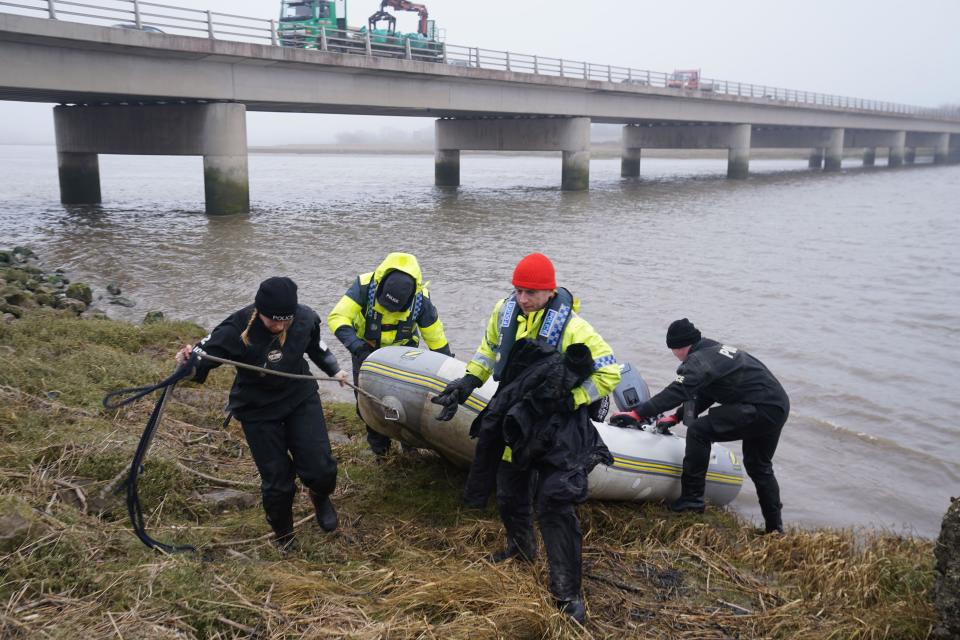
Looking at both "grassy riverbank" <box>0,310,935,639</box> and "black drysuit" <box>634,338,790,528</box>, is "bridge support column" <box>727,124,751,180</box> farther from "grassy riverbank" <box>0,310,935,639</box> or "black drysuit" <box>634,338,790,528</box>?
"grassy riverbank" <box>0,310,935,639</box>

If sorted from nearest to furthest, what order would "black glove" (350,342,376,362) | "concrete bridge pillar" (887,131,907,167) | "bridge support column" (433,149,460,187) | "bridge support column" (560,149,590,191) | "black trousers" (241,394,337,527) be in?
"black trousers" (241,394,337,527), "black glove" (350,342,376,362), "bridge support column" (560,149,590,191), "bridge support column" (433,149,460,187), "concrete bridge pillar" (887,131,907,167)

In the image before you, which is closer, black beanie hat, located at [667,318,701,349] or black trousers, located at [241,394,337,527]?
black trousers, located at [241,394,337,527]

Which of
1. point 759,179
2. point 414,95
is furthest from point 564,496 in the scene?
point 759,179

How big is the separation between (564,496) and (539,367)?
2.12 ft

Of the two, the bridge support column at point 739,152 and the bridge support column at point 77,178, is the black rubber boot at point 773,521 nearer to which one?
the bridge support column at point 77,178

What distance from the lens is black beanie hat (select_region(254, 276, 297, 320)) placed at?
4141 millimetres

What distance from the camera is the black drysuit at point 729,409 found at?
5598 mm

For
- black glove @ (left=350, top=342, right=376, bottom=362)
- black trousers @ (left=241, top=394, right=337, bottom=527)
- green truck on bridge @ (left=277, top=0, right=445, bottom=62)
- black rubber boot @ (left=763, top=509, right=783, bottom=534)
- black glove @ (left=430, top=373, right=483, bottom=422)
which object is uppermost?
green truck on bridge @ (left=277, top=0, right=445, bottom=62)

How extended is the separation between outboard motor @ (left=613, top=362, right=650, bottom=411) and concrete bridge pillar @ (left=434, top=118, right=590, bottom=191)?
33037 millimetres

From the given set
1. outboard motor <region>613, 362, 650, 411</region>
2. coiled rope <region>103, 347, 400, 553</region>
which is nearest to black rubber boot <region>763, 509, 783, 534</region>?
outboard motor <region>613, 362, 650, 411</region>

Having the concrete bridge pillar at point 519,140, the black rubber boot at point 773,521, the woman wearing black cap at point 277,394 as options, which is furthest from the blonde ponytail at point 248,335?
the concrete bridge pillar at point 519,140

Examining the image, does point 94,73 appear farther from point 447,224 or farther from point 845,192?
point 845,192

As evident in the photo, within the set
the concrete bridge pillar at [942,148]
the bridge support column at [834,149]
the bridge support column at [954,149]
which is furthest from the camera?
the bridge support column at [954,149]

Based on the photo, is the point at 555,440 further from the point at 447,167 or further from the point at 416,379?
the point at 447,167
